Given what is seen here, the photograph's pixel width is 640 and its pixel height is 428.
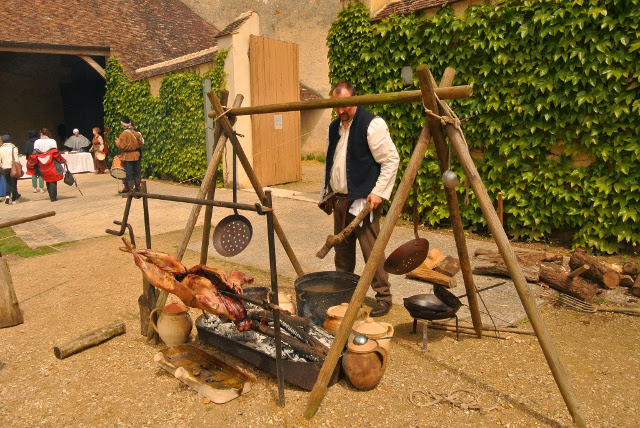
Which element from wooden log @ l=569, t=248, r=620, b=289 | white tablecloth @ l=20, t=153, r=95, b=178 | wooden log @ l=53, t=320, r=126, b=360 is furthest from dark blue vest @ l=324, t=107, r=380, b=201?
white tablecloth @ l=20, t=153, r=95, b=178

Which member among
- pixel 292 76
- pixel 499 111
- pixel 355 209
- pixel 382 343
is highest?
pixel 292 76

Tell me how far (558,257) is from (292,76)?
8.49m

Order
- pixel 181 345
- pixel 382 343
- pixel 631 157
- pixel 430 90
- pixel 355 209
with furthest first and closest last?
pixel 631 157 → pixel 355 209 → pixel 181 345 → pixel 382 343 → pixel 430 90

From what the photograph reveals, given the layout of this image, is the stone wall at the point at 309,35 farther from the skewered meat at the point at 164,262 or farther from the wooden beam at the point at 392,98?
the skewered meat at the point at 164,262

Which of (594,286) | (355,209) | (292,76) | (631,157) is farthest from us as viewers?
(292,76)

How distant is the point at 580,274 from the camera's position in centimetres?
494

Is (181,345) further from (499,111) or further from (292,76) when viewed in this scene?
(292,76)

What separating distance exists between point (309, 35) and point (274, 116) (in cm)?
662

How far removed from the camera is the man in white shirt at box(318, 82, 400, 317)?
163 inches

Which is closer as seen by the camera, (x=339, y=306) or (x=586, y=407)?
(x=586, y=407)

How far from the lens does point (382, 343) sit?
3.29 m

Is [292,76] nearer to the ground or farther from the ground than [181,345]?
farther from the ground

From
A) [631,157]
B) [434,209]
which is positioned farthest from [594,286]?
[434,209]

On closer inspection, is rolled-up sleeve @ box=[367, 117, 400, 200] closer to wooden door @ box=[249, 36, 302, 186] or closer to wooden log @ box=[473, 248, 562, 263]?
wooden log @ box=[473, 248, 562, 263]
